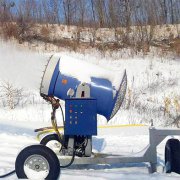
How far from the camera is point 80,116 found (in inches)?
169

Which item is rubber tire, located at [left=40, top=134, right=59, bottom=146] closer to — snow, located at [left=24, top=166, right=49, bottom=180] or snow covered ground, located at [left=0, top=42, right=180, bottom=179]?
snow covered ground, located at [left=0, top=42, right=180, bottom=179]

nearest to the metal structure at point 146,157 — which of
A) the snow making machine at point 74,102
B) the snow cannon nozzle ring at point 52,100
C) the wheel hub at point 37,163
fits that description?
the snow making machine at point 74,102

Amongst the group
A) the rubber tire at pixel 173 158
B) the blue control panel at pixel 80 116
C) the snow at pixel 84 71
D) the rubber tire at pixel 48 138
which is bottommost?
the rubber tire at pixel 173 158

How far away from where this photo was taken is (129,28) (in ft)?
71.8

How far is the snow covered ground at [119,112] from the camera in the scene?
488 cm

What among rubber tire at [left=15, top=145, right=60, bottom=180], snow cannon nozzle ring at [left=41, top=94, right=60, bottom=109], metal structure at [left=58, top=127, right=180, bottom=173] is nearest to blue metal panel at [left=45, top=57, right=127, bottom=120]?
snow cannon nozzle ring at [left=41, top=94, right=60, bottom=109]

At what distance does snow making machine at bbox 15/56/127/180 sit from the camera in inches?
163

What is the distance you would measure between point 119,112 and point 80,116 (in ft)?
22.5

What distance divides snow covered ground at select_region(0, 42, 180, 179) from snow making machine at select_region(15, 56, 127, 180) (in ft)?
0.95

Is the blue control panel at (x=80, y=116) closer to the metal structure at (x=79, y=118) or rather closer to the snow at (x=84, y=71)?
the metal structure at (x=79, y=118)

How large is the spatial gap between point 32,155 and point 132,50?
1515cm

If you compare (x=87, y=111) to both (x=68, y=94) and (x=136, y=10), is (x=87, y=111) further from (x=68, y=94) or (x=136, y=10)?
(x=136, y=10)

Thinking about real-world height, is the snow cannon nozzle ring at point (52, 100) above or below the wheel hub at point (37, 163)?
above

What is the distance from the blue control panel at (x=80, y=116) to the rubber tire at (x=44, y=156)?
13.7 inches
